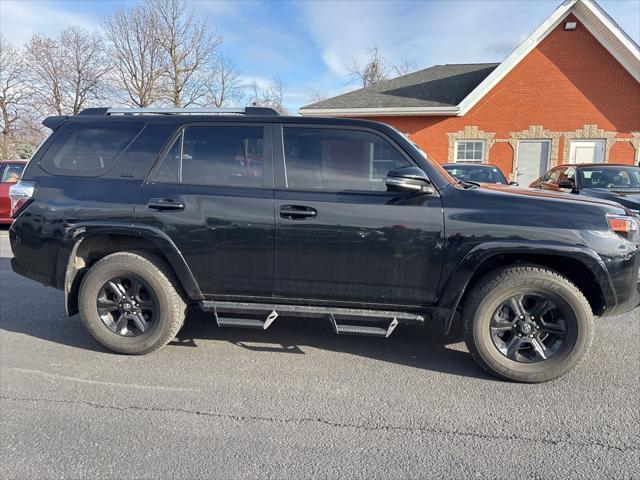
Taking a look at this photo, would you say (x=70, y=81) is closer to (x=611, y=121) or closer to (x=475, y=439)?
(x=611, y=121)

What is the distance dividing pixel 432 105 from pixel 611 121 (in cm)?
629

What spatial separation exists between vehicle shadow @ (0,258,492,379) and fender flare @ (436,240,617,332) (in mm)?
608

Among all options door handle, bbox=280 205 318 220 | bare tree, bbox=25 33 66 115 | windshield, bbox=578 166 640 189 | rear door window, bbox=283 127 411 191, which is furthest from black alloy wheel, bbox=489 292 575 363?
bare tree, bbox=25 33 66 115

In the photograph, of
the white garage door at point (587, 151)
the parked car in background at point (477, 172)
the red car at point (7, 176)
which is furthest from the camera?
the white garage door at point (587, 151)

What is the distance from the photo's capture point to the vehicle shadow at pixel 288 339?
139 inches

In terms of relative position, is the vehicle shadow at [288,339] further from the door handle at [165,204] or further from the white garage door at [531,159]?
the white garage door at [531,159]

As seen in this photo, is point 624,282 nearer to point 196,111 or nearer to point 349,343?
point 349,343

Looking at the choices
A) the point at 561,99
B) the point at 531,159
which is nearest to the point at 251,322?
the point at 531,159

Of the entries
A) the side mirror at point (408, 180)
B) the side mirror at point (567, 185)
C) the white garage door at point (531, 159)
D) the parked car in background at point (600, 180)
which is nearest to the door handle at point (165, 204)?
the side mirror at point (408, 180)

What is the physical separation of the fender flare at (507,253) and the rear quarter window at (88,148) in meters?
2.88

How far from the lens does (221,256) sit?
3309mm

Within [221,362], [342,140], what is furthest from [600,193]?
[221,362]

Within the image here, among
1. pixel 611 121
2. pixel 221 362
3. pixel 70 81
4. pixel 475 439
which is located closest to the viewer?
pixel 475 439

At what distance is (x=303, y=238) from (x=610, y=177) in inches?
295
